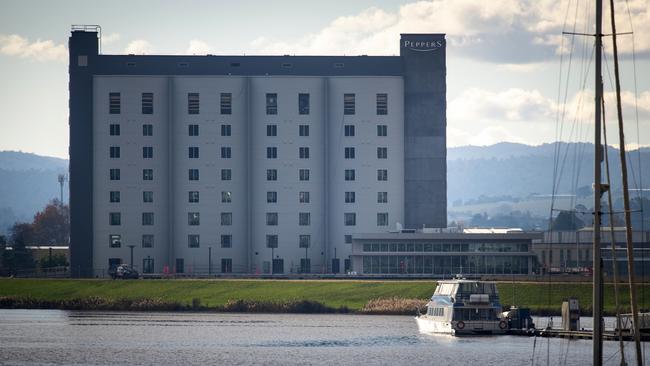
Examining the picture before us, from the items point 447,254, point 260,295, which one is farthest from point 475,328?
point 447,254

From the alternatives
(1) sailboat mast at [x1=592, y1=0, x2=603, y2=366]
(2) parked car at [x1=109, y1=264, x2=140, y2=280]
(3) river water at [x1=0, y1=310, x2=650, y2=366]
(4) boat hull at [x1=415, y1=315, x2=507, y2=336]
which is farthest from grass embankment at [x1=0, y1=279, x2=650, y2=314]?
(1) sailboat mast at [x1=592, y1=0, x2=603, y2=366]

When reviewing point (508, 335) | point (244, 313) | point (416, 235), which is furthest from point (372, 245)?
point (508, 335)

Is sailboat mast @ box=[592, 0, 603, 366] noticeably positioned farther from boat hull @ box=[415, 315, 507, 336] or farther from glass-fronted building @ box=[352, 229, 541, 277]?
glass-fronted building @ box=[352, 229, 541, 277]

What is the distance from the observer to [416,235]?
190000 millimetres

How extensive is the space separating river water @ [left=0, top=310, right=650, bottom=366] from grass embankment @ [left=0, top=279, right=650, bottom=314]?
13396mm

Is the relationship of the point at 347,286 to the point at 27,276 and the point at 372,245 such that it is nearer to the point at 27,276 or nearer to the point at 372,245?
the point at 372,245

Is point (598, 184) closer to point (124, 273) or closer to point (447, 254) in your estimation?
point (447, 254)

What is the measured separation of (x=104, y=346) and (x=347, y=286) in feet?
188

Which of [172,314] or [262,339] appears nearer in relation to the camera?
[262,339]

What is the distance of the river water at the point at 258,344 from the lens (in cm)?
9338

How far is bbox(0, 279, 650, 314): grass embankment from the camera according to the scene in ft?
477

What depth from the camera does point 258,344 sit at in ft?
344

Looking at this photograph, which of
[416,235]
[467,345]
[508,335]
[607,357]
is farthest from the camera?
[416,235]

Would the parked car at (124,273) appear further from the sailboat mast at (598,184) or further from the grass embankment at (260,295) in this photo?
the sailboat mast at (598,184)
